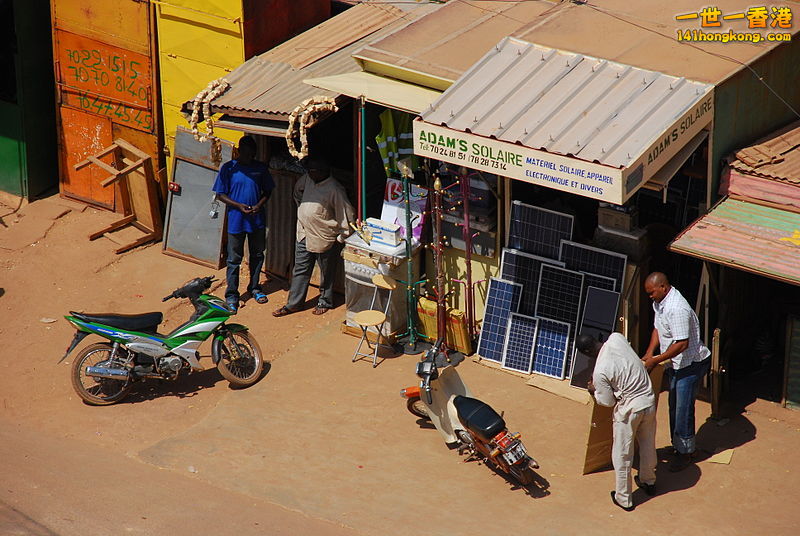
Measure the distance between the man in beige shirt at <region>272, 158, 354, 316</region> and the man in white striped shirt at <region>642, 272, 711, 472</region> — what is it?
357cm

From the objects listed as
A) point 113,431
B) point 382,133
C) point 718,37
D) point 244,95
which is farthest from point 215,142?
point 718,37

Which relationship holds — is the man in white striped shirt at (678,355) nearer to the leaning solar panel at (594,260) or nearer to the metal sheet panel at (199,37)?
the leaning solar panel at (594,260)

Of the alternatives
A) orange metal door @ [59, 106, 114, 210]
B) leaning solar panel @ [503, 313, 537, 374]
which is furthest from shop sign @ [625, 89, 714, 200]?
orange metal door @ [59, 106, 114, 210]

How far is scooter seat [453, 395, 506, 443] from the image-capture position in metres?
9.06

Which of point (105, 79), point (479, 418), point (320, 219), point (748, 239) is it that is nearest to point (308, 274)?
point (320, 219)

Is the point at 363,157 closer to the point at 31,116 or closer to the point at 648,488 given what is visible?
the point at 648,488

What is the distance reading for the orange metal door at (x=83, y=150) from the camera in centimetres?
1406

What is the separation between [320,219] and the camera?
38.2 ft

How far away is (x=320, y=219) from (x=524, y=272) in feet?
7.17

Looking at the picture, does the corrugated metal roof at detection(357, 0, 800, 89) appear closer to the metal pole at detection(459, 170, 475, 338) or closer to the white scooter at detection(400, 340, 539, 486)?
the metal pole at detection(459, 170, 475, 338)

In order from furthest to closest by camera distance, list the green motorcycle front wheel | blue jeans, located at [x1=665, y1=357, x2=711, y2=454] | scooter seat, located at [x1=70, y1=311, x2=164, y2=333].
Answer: the green motorcycle front wheel → scooter seat, located at [x1=70, y1=311, x2=164, y2=333] → blue jeans, located at [x1=665, y1=357, x2=711, y2=454]

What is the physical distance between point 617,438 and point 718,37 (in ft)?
12.5

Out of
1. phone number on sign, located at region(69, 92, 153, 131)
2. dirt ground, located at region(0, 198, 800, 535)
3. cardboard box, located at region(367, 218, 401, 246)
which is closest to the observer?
dirt ground, located at region(0, 198, 800, 535)

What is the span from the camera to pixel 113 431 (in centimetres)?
1023
